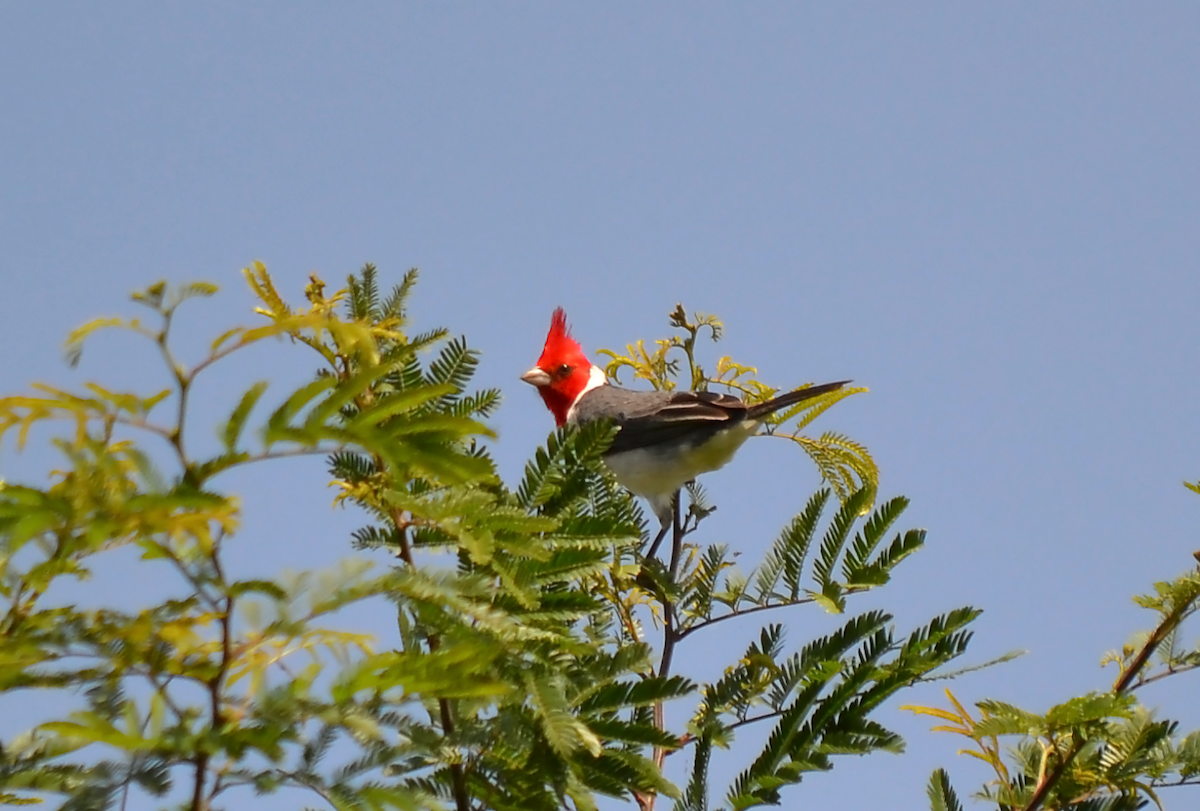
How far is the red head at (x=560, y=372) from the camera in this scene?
6.65 m

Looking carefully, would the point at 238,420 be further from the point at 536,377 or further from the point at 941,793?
the point at 536,377

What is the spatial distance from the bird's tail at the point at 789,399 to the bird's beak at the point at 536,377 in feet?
6.26

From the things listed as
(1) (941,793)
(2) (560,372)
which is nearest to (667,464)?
(2) (560,372)

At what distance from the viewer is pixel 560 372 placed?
6648 mm

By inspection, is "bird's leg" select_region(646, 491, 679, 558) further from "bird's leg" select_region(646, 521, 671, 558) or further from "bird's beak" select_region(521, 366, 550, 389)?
"bird's beak" select_region(521, 366, 550, 389)

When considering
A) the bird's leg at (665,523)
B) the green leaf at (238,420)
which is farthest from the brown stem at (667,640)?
the green leaf at (238,420)

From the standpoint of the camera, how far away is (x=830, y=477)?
4.02 meters

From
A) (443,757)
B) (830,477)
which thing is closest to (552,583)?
(443,757)

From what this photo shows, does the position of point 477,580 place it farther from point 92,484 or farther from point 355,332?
point 92,484

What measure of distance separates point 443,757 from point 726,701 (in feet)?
3.64

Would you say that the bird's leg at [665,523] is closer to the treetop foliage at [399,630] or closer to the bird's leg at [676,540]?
the bird's leg at [676,540]

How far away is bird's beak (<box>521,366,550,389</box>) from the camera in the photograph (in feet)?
21.9

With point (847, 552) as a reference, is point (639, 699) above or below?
below

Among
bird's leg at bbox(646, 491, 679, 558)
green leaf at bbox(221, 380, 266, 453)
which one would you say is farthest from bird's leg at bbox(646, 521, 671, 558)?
green leaf at bbox(221, 380, 266, 453)
